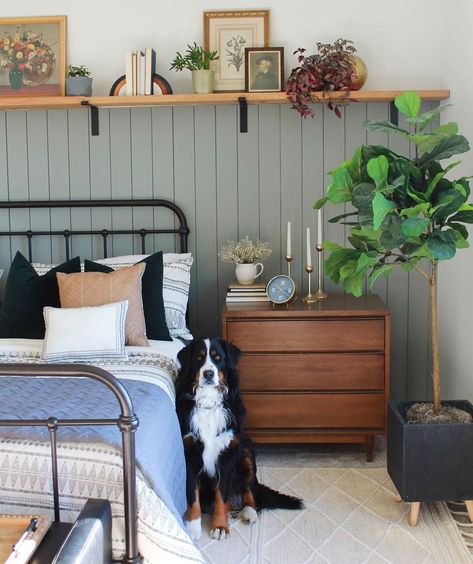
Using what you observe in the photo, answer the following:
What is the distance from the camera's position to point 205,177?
12.6 ft

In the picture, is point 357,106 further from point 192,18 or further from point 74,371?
point 74,371

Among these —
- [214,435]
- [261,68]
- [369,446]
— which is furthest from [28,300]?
[369,446]

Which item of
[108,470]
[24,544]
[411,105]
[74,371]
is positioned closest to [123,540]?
[108,470]

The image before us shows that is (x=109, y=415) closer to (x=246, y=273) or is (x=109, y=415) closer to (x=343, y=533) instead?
(x=343, y=533)

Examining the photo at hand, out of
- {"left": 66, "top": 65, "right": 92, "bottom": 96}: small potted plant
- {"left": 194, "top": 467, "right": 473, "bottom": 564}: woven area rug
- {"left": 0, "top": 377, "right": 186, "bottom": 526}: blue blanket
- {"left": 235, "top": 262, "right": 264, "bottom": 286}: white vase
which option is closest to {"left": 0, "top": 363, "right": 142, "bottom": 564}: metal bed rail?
{"left": 0, "top": 377, "right": 186, "bottom": 526}: blue blanket

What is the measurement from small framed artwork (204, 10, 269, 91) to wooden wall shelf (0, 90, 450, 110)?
4.5 inches

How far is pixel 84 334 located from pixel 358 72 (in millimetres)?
1747

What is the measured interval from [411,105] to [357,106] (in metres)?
1.05

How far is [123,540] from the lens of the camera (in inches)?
77.5

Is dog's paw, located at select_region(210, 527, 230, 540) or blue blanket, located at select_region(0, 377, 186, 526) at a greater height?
blue blanket, located at select_region(0, 377, 186, 526)

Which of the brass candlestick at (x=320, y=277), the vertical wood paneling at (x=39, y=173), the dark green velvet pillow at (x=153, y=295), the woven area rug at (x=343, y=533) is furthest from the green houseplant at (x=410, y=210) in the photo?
the vertical wood paneling at (x=39, y=173)

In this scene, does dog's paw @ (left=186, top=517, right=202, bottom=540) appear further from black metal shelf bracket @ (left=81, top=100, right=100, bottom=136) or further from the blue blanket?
black metal shelf bracket @ (left=81, top=100, right=100, bottom=136)

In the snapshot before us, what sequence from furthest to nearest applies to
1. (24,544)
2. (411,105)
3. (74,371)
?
(411,105) < (74,371) < (24,544)

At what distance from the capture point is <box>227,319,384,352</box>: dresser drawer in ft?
11.1
